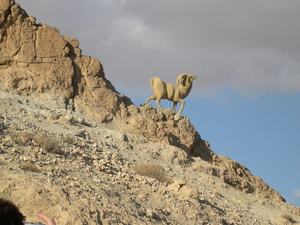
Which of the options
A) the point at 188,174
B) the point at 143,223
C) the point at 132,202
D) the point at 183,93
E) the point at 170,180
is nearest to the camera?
the point at 143,223

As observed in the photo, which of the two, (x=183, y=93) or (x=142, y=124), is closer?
(x=142, y=124)

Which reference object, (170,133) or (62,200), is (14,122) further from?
(170,133)

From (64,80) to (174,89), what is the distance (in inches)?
228

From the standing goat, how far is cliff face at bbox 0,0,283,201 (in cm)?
205

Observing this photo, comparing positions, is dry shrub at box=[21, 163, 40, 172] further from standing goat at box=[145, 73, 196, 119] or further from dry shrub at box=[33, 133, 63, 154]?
standing goat at box=[145, 73, 196, 119]

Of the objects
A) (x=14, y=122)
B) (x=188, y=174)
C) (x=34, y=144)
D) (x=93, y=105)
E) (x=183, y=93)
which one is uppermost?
(x=183, y=93)

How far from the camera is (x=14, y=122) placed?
11.6 m

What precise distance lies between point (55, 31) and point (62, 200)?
1023 cm

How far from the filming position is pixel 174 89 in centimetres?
2002

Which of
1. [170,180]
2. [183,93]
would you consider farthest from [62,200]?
[183,93]

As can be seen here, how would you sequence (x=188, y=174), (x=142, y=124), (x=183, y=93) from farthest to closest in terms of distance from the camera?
(x=183, y=93)
(x=142, y=124)
(x=188, y=174)

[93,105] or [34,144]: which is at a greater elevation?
[93,105]

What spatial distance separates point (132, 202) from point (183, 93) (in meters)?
12.3

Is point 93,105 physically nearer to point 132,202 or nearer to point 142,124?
point 142,124
